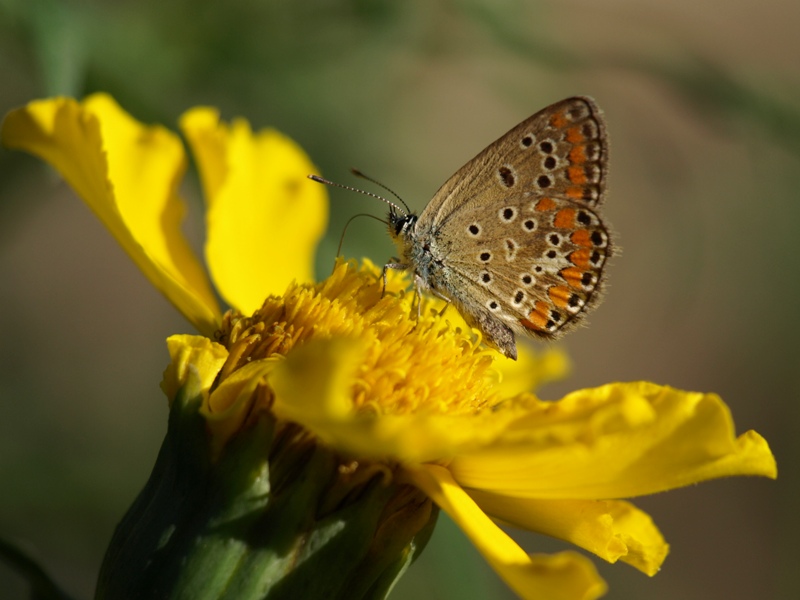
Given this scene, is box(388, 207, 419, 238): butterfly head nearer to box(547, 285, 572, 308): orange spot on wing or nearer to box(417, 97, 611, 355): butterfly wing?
box(417, 97, 611, 355): butterfly wing

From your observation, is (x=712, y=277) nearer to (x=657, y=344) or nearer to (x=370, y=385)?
(x=657, y=344)

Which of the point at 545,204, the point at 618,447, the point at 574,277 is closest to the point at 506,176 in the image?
the point at 545,204

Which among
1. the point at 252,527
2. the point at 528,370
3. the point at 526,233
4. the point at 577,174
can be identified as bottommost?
the point at 528,370

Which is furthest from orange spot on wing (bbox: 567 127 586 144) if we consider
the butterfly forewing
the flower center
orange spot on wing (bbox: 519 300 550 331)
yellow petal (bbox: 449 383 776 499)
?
yellow petal (bbox: 449 383 776 499)

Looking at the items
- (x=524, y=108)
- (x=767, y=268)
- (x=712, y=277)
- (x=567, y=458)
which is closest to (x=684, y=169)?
(x=524, y=108)

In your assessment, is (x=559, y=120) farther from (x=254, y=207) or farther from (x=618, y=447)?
(x=618, y=447)

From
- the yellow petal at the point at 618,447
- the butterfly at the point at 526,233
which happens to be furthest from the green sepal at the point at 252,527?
the butterfly at the point at 526,233
